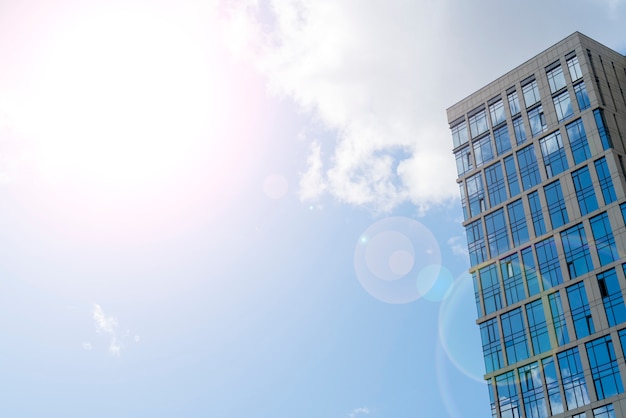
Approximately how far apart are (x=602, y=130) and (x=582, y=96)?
5098 millimetres

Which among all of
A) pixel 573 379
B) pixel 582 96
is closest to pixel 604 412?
pixel 573 379

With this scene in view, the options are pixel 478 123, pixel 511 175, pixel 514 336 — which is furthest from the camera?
pixel 478 123

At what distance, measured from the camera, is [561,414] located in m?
73.1

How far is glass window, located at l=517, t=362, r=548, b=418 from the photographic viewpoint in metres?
75.4

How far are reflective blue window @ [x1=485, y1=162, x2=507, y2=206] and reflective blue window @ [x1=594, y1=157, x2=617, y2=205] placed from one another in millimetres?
11310

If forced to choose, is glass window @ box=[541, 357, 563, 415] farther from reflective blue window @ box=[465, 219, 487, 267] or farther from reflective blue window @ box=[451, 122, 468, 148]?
reflective blue window @ box=[451, 122, 468, 148]

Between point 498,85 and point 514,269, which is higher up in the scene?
point 498,85

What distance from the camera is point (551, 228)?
80812 mm

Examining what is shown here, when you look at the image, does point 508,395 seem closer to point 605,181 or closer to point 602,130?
point 605,181

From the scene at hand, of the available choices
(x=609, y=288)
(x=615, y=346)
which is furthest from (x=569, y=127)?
(x=615, y=346)

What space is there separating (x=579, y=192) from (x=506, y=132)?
13927 millimetres

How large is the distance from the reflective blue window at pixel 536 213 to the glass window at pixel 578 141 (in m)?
5.42

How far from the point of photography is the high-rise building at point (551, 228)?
73.3m

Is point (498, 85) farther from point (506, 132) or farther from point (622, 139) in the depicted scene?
point (622, 139)
